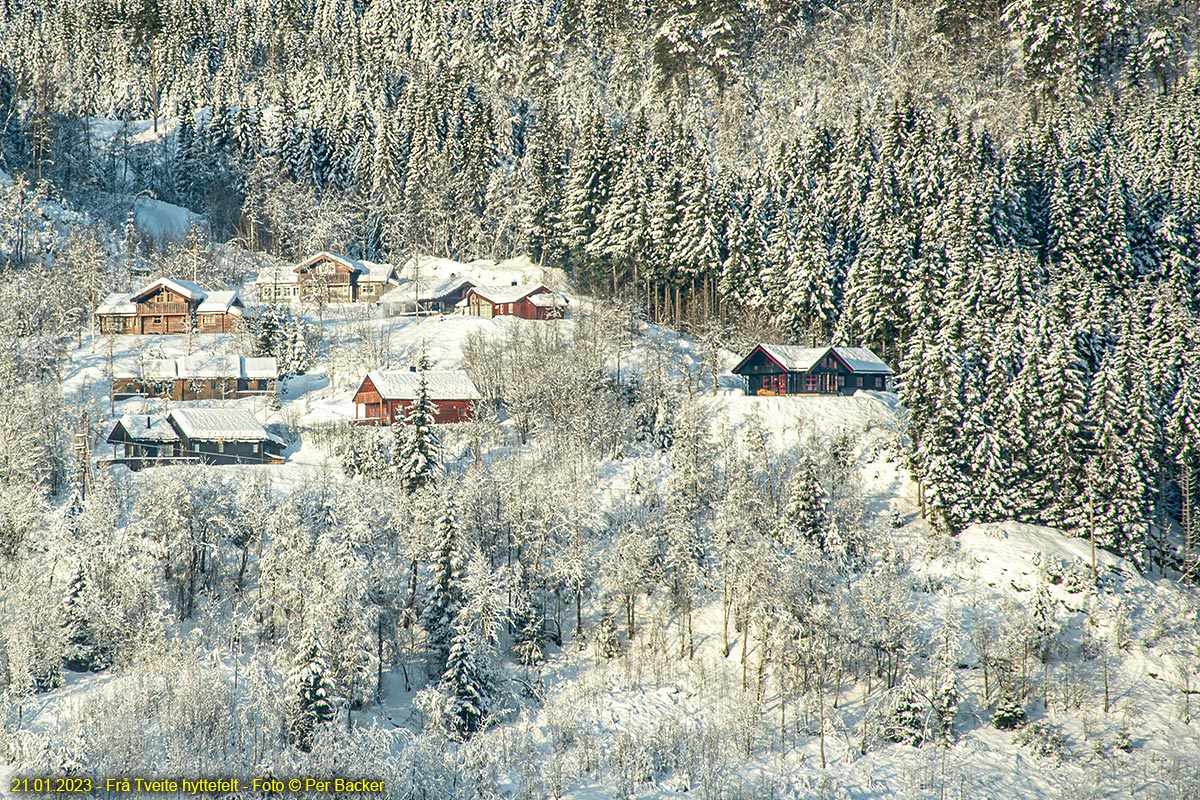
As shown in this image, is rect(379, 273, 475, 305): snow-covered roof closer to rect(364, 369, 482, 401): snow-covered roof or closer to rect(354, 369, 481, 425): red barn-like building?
rect(364, 369, 482, 401): snow-covered roof

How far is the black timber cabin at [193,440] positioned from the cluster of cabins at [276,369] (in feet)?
0.19

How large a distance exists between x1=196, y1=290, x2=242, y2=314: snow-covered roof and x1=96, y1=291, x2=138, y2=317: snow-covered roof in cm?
480

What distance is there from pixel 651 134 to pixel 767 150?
12.9 m

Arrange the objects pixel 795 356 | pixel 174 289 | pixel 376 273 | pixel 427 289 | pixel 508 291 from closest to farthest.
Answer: pixel 795 356 < pixel 174 289 < pixel 508 291 < pixel 427 289 < pixel 376 273

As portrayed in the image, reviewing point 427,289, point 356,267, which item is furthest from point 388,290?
point 427,289

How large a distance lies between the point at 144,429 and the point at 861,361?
44.7 m

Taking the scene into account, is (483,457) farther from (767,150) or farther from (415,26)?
(415,26)

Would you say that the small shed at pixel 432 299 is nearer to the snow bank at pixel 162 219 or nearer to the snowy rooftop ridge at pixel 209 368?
the snowy rooftop ridge at pixel 209 368

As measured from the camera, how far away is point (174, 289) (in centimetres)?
7512

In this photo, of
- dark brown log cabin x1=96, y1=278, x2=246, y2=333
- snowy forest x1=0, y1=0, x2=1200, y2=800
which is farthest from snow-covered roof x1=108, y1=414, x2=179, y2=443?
dark brown log cabin x1=96, y1=278, x2=246, y2=333

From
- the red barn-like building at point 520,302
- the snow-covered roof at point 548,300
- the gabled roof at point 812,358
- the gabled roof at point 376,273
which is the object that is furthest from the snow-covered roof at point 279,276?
the gabled roof at point 812,358

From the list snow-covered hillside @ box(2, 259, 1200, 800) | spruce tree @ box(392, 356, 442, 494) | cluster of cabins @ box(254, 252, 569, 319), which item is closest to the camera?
snow-covered hillside @ box(2, 259, 1200, 800)

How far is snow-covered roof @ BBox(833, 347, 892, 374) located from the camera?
207 feet

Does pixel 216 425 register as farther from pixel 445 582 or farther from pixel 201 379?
pixel 445 582
